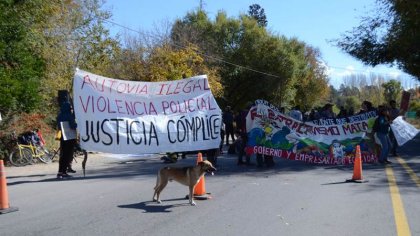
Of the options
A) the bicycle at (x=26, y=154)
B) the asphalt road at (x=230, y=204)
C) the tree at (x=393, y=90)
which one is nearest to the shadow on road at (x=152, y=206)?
the asphalt road at (x=230, y=204)

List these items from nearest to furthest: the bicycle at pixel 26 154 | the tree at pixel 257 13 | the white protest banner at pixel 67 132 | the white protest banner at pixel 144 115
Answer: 1. the white protest banner at pixel 144 115
2. the white protest banner at pixel 67 132
3. the bicycle at pixel 26 154
4. the tree at pixel 257 13

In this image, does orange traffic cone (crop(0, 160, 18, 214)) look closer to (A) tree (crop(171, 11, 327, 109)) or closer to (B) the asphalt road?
(B) the asphalt road

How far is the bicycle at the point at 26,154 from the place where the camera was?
16.4m

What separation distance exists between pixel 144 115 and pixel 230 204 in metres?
3.64

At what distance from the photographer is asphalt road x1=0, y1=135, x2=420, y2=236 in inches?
266

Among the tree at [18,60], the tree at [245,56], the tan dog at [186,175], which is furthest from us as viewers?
the tree at [245,56]

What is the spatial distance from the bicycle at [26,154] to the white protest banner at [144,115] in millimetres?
6712

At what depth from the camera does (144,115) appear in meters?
11.2

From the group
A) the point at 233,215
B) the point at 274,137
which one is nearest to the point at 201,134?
the point at 274,137

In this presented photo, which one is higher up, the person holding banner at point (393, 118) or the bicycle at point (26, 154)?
the person holding banner at point (393, 118)

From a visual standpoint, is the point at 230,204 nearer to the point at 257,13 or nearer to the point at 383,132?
the point at 383,132

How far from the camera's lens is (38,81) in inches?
781

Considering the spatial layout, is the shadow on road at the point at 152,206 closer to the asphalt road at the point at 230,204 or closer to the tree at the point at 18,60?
the asphalt road at the point at 230,204

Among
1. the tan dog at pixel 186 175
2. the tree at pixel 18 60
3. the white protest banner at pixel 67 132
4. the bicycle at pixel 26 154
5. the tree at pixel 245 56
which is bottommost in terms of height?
the tan dog at pixel 186 175
